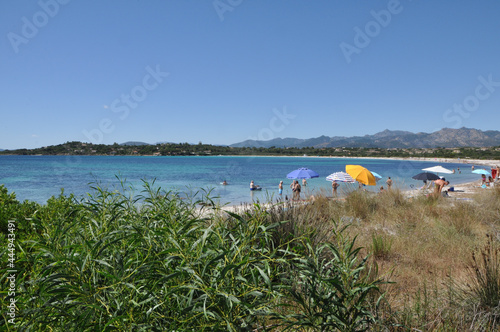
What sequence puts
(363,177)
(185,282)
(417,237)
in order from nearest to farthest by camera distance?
(185,282)
(417,237)
(363,177)

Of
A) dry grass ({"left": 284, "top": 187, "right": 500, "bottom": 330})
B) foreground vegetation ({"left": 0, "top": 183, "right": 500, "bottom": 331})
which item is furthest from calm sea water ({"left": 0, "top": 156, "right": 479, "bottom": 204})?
dry grass ({"left": 284, "top": 187, "right": 500, "bottom": 330})

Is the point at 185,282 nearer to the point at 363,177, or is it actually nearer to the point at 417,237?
the point at 417,237

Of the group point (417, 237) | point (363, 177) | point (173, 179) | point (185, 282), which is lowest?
point (173, 179)

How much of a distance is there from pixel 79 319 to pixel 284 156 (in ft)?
656

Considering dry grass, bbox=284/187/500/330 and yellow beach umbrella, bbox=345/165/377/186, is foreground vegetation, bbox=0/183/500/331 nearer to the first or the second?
dry grass, bbox=284/187/500/330

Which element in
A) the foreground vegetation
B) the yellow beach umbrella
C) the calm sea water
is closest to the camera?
the foreground vegetation

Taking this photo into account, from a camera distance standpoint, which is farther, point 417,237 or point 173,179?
point 173,179

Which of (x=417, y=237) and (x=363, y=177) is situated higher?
(x=363, y=177)

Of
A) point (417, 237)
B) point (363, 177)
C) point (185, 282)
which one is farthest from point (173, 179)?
point (185, 282)

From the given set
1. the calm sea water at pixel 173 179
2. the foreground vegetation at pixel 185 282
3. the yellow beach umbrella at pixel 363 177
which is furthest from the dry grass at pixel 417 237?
the yellow beach umbrella at pixel 363 177

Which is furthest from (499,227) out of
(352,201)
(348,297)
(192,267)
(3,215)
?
(3,215)

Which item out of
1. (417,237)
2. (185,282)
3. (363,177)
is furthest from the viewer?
(363,177)

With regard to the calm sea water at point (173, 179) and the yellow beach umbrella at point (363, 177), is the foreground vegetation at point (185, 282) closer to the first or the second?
the calm sea water at point (173, 179)

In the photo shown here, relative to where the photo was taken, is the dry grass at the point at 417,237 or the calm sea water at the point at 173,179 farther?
the calm sea water at the point at 173,179
